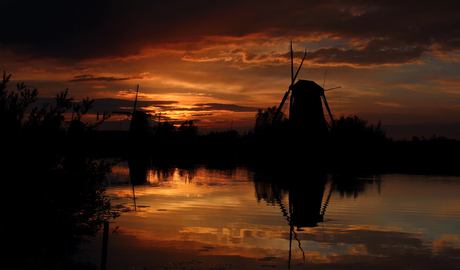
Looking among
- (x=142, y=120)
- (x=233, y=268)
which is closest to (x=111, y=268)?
(x=233, y=268)

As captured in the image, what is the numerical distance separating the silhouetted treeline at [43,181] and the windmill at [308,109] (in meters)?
35.8

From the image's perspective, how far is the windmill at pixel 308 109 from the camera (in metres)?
43.0

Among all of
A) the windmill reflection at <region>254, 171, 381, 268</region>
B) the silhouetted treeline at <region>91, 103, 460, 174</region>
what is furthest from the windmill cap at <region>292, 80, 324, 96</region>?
the windmill reflection at <region>254, 171, 381, 268</region>

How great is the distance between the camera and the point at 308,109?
43.6m

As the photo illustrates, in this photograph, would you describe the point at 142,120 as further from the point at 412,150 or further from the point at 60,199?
the point at 60,199

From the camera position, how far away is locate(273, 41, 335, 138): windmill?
1693 inches

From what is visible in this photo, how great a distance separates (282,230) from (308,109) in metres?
32.9

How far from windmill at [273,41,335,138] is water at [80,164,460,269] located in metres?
21.8

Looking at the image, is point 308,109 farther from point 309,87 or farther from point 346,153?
point 346,153

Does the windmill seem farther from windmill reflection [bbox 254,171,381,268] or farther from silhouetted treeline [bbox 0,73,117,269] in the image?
silhouetted treeline [bbox 0,73,117,269]

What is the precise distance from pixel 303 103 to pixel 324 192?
23.6 meters

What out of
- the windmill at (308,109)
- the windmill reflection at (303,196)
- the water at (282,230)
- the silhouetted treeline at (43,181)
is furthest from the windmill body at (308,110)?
the silhouetted treeline at (43,181)

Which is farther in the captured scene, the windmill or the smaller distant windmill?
the smaller distant windmill

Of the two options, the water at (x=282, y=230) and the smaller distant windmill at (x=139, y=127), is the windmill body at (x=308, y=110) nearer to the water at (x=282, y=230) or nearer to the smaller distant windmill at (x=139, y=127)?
the water at (x=282, y=230)
